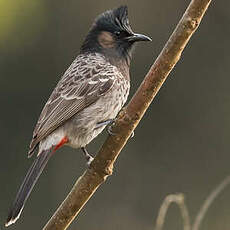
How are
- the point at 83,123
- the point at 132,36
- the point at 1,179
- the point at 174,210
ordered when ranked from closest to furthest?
the point at 83,123
the point at 132,36
the point at 174,210
the point at 1,179

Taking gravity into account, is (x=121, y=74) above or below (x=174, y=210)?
above

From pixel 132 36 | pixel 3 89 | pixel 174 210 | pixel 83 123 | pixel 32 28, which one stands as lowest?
pixel 174 210

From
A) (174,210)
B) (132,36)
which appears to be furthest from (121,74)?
(174,210)

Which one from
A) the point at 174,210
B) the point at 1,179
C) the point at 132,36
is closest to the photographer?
the point at 132,36

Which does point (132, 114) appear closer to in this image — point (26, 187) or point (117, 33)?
point (26, 187)

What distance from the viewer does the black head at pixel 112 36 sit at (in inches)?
205

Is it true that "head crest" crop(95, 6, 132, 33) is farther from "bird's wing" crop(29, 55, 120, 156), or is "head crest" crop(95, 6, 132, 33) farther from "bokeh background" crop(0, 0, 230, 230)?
"bokeh background" crop(0, 0, 230, 230)

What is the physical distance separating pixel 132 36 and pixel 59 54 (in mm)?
4955

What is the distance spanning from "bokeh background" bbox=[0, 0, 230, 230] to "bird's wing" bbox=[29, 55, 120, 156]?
13.3 ft

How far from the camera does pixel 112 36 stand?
5.30 m

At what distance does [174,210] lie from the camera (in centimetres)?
880

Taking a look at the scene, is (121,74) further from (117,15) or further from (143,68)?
(143,68)

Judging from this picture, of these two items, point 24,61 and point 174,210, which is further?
point 24,61

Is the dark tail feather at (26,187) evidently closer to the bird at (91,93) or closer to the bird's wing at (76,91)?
the bird at (91,93)
